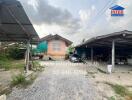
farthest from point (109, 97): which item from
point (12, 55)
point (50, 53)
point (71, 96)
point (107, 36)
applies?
point (50, 53)

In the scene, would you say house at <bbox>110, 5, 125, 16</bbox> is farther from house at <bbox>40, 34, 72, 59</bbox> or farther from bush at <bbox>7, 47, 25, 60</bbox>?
house at <bbox>40, 34, 72, 59</bbox>

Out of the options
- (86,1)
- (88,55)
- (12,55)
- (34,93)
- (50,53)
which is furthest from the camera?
(88,55)

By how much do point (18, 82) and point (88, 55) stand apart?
2338cm

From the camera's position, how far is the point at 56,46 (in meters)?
28.4

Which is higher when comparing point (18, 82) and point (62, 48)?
point (62, 48)

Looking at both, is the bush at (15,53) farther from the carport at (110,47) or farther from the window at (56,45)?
the carport at (110,47)

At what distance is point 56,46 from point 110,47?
32.5ft

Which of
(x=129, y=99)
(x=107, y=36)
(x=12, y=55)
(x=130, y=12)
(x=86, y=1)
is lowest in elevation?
(x=129, y=99)

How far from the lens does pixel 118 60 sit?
20266mm

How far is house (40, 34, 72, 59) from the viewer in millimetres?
28078

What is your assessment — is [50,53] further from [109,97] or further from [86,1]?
[109,97]

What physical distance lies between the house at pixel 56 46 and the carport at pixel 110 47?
305cm

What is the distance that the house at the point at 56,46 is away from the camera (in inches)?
1105

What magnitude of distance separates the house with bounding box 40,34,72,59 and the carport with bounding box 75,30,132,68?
305cm
